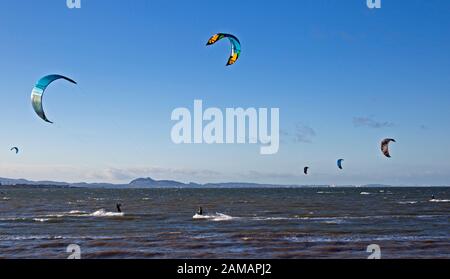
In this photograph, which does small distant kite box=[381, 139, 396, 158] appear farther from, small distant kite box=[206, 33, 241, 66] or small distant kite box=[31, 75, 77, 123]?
small distant kite box=[31, 75, 77, 123]

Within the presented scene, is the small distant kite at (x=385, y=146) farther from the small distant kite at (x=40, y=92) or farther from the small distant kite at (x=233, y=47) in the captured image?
the small distant kite at (x=40, y=92)

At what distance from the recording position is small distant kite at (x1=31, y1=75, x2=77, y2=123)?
1773cm

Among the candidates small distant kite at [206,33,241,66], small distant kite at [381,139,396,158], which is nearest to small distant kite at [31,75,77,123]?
small distant kite at [206,33,241,66]

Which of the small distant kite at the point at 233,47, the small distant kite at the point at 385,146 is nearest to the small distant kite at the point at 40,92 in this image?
the small distant kite at the point at 233,47

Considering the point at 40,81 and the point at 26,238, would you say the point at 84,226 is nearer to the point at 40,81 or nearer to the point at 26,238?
the point at 26,238

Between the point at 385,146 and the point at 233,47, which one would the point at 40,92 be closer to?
the point at 233,47

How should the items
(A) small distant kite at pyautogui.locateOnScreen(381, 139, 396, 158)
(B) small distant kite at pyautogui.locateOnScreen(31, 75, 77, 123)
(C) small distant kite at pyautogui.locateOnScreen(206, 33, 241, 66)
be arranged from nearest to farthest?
(B) small distant kite at pyautogui.locateOnScreen(31, 75, 77, 123)
(C) small distant kite at pyautogui.locateOnScreen(206, 33, 241, 66)
(A) small distant kite at pyautogui.locateOnScreen(381, 139, 396, 158)

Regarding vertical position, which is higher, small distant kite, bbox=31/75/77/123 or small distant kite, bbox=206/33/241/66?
small distant kite, bbox=206/33/241/66

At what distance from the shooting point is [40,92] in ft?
58.9
